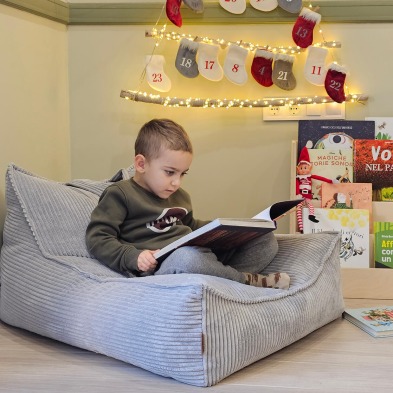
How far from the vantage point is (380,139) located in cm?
244

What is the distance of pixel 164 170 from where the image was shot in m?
1.80

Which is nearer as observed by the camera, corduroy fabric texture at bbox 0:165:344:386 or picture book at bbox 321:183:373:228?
corduroy fabric texture at bbox 0:165:344:386

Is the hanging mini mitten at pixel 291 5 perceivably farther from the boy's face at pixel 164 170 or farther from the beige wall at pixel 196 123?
the boy's face at pixel 164 170

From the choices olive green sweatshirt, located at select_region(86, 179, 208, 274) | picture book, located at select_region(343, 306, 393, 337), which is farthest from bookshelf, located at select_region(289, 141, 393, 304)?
olive green sweatshirt, located at select_region(86, 179, 208, 274)

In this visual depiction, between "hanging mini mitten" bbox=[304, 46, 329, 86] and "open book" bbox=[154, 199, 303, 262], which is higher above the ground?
"hanging mini mitten" bbox=[304, 46, 329, 86]

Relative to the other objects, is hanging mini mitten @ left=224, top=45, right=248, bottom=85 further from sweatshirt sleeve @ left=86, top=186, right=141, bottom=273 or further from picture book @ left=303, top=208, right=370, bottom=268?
sweatshirt sleeve @ left=86, top=186, right=141, bottom=273

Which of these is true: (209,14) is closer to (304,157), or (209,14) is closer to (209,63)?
(209,63)

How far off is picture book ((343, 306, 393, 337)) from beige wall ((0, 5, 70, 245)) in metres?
1.04

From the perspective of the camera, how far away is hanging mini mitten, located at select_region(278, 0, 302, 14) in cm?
246

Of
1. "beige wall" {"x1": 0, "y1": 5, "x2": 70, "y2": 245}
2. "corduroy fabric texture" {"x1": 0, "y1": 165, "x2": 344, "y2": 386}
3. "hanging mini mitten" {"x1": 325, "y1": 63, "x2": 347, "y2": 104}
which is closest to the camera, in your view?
"corduroy fabric texture" {"x1": 0, "y1": 165, "x2": 344, "y2": 386}

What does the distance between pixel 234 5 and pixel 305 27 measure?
0.27m

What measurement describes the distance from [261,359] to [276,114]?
126cm

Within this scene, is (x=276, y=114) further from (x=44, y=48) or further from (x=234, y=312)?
(x=234, y=312)

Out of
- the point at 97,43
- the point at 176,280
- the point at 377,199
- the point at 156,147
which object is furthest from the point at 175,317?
the point at 97,43
